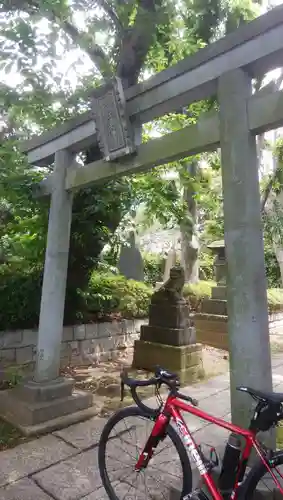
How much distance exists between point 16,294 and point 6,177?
2467 mm

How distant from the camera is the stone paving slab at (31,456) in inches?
123

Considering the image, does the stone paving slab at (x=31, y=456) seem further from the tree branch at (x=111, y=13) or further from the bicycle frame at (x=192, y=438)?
the tree branch at (x=111, y=13)

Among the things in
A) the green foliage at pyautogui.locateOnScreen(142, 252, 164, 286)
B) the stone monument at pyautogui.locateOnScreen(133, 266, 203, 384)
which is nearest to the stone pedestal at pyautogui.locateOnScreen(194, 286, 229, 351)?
the stone monument at pyautogui.locateOnScreen(133, 266, 203, 384)

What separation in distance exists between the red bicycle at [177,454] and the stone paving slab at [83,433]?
2.23 feet

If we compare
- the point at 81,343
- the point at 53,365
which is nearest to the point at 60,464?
the point at 53,365

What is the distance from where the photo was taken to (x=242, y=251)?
109 inches

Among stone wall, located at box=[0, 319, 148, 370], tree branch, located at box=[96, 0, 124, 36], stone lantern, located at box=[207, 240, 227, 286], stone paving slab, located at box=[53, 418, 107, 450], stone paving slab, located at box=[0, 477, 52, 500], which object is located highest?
tree branch, located at box=[96, 0, 124, 36]

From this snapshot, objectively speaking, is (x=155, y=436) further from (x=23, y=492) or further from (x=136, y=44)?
(x=136, y=44)

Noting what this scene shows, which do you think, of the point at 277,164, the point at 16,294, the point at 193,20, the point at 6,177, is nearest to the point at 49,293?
the point at 6,177

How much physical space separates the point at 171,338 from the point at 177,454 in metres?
3.61

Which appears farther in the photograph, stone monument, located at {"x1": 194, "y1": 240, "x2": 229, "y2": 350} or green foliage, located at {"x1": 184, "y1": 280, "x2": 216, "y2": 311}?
green foliage, located at {"x1": 184, "y1": 280, "x2": 216, "y2": 311}

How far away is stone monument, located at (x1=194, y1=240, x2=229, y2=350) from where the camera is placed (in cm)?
909

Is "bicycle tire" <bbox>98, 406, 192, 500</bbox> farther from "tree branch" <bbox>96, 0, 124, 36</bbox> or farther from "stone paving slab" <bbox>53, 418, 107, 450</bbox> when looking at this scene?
"tree branch" <bbox>96, 0, 124, 36</bbox>

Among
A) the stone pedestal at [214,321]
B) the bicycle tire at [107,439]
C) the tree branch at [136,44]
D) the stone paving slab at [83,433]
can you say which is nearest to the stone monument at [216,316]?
the stone pedestal at [214,321]
